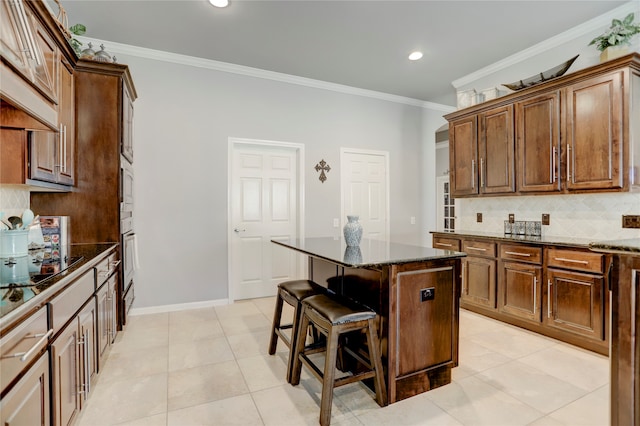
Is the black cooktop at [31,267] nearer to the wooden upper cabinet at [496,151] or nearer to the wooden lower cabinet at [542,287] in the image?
the wooden lower cabinet at [542,287]

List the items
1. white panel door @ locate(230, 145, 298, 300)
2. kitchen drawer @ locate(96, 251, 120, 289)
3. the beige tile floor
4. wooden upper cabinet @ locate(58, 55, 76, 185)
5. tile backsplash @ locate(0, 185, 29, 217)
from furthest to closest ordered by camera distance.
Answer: white panel door @ locate(230, 145, 298, 300) < wooden upper cabinet @ locate(58, 55, 76, 185) < tile backsplash @ locate(0, 185, 29, 217) < kitchen drawer @ locate(96, 251, 120, 289) < the beige tile floor

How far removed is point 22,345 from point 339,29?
11.4 feet

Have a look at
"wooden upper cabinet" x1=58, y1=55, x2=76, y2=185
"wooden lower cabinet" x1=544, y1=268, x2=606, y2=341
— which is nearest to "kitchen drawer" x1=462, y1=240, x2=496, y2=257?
"wooden lower cabinet" x1=544, y1=268, x2=606, y2=341

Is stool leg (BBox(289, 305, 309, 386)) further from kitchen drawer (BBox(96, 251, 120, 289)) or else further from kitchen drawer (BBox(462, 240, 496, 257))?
kitchen drawer (BBox(462, 240, 496, 257))

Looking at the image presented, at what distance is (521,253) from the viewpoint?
3.16m

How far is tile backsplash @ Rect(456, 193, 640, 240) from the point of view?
115 inches

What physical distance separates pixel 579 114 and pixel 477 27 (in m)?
1.30

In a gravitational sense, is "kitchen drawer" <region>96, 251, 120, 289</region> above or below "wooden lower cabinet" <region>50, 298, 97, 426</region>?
above

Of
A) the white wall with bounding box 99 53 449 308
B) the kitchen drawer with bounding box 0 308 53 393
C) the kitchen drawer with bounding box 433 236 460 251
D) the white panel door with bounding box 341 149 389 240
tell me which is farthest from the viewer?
the white panel door with bounding box 341 149 389 240

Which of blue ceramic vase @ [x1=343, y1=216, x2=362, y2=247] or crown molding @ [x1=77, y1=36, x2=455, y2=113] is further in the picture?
crown molding @ [x1=77, y1=36, x2=455, y2=113]

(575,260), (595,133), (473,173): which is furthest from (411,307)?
(473,173)

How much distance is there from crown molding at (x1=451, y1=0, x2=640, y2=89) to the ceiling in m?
0.06

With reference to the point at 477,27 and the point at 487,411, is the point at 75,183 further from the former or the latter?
the point at 477,27

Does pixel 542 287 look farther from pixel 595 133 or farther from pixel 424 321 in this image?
pixel 424 321
